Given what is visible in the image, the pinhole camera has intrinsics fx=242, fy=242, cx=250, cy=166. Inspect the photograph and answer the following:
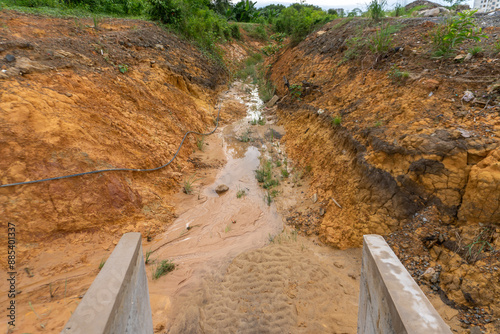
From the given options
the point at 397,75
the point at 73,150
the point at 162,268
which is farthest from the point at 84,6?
the point at 397,75

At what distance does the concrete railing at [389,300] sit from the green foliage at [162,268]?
8.03ft

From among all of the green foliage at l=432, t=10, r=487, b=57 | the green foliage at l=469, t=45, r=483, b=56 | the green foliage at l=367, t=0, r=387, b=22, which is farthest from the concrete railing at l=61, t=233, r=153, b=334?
the green foliage at l=367, t=0, r=387, b=22

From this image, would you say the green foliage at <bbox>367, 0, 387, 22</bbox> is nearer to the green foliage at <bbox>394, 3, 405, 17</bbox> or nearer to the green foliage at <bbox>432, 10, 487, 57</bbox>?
the green foliage at <bbox>394, 3, 405, 17</bbox>

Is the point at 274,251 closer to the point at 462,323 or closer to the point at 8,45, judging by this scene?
the point at 462,323

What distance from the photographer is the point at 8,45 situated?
4383mm

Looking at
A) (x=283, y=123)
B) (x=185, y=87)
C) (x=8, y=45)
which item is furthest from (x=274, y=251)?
(x=185, y=87)

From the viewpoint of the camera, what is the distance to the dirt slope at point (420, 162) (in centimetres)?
265

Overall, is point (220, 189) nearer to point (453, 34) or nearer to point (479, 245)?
point (479, 245)

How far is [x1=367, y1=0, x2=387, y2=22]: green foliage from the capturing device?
22.7ft

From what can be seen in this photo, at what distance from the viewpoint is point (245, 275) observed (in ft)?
10.8

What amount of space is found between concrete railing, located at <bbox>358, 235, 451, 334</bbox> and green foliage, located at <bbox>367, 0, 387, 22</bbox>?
7419 mm

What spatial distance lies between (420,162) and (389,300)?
2344 millimetres

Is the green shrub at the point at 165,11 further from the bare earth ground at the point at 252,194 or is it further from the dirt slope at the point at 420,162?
the dirt slope at the point at 420,162

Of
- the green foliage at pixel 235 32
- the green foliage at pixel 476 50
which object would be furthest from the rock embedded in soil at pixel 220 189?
the green foliage at pixel 235 32
